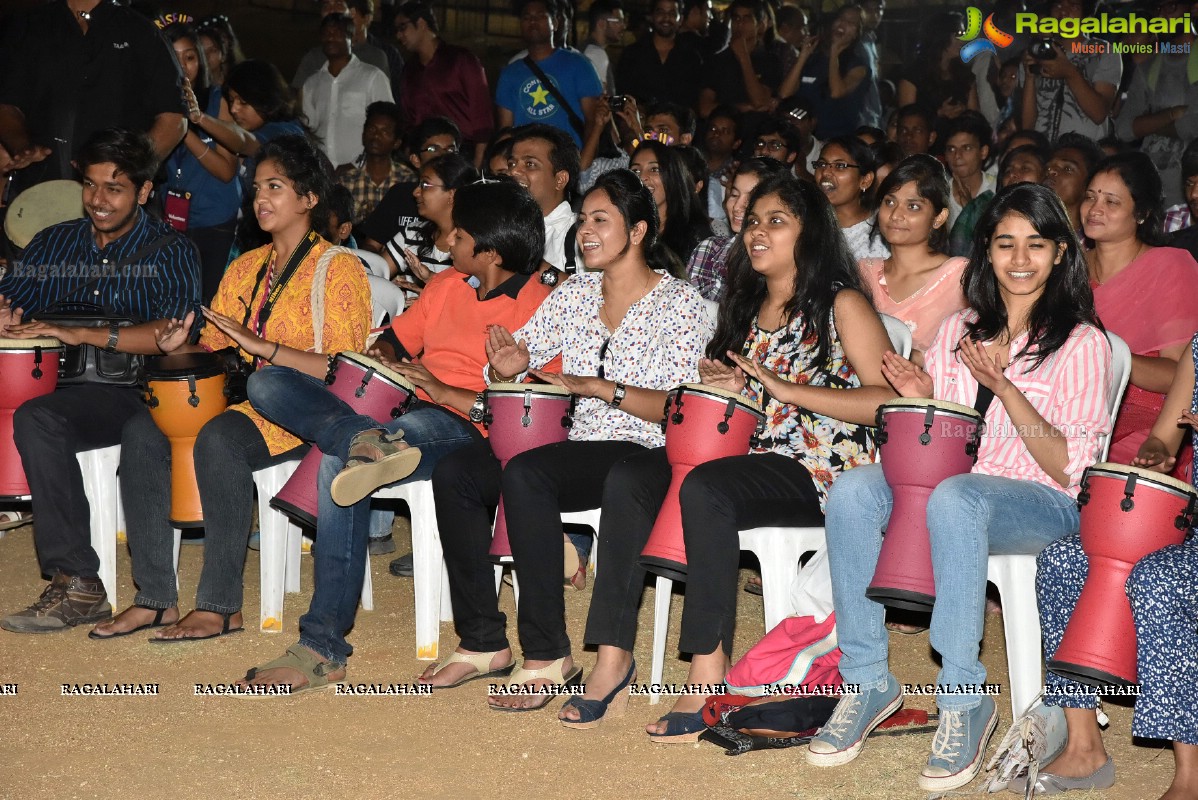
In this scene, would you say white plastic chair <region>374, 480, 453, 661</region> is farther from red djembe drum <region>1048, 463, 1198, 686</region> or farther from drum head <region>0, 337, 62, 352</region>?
red djembe drum <region>1048, 463, 1198, 686</region>

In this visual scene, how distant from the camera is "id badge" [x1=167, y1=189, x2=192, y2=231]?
20.7 feet

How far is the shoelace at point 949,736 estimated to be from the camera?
10.6ft

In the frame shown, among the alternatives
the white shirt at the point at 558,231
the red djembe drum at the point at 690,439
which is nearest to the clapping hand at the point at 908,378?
the red djembe drum at the point at 690,439

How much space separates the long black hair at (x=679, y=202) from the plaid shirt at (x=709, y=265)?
0.09 m

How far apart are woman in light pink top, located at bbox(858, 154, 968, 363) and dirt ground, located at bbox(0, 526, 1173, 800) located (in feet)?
3.61

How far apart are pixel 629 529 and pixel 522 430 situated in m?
0.49

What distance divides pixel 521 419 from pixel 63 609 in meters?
1.73

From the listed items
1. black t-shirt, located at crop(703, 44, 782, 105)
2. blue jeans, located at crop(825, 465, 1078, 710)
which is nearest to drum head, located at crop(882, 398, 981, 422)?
blue jeans, located at crop(825, 465, 1078, 710)

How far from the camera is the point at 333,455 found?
4074 millimetres

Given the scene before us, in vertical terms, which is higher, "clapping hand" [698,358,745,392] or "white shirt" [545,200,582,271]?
"white shirt" [545,200,582,271]

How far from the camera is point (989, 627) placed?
4418 mm

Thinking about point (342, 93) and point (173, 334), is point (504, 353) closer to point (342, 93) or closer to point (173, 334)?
point (173, 334)

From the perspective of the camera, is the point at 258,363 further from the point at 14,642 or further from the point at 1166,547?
the point at 1166,547

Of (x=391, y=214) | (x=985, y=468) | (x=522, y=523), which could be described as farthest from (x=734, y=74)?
(x=985, y=468)
